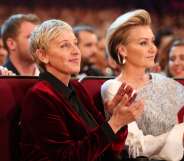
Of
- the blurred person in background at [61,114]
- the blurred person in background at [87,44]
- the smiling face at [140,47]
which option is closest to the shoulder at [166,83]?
the smiling face at [140,47]

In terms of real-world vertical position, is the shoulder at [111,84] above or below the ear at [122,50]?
below

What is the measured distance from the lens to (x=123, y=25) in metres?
2.78

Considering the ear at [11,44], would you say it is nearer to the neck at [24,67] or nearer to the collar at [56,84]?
the neck at [24,67]

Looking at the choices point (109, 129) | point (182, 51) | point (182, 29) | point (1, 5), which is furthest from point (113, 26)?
point (182, 29)

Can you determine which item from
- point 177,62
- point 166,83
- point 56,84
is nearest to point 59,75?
point 56,84

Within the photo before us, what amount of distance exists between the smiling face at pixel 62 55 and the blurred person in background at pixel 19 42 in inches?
45.3

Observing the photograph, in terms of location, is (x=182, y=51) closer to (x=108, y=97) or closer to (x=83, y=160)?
(x=108, y=97)

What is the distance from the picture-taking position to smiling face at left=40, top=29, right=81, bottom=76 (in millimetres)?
2435

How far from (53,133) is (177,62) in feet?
6.25

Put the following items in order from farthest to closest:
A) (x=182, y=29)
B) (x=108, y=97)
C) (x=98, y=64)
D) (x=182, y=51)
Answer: (x=182, y=29) → (x=98, y=64) → (x=182, y=51) → (x=108, y=97)

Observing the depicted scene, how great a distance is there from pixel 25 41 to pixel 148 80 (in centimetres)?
109

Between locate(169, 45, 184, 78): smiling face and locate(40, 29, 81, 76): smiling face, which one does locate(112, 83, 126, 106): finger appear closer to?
locate(40, 29, 81, 76): smiling face

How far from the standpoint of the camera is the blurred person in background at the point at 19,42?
3.61 meters

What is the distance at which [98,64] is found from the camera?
16.8 feet
